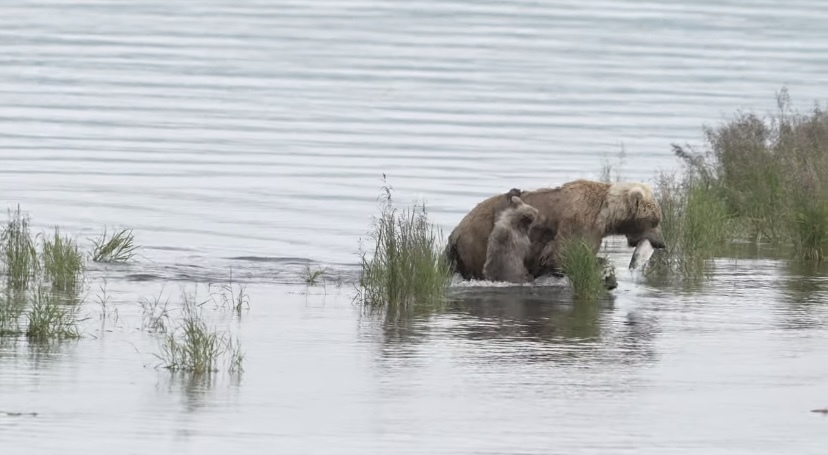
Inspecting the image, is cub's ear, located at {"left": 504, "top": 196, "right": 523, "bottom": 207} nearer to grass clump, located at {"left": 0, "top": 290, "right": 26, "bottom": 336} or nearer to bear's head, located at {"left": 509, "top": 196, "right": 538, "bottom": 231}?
bear's head, located at {"left": 509, "top": 196, "right": 538, "bottom": 231}

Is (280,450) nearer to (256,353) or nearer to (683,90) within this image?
(256,353)

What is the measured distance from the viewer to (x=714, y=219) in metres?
18.0

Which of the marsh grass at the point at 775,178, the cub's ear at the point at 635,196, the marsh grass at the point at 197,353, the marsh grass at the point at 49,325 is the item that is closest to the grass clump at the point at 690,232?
the marsh grass at the point at 775,178

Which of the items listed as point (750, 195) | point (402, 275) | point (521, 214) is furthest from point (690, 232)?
point (402, 275)

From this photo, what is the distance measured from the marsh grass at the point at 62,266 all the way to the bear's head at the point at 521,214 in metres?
3.27

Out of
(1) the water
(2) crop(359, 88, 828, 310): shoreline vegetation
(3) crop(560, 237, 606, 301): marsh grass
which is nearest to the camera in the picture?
(1) the water

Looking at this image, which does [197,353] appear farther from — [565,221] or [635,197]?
[635,197]

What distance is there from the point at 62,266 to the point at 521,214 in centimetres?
343

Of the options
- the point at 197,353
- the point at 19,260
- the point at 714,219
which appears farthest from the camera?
the point at 714,219

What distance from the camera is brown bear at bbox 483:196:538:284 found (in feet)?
51.4

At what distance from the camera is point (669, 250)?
55.6ft

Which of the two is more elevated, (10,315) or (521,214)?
(521,214)

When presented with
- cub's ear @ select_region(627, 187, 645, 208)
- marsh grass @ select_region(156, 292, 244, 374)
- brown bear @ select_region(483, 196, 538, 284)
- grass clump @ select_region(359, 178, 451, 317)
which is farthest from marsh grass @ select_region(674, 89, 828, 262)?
marsh grass @ select_region(156, 292, 244, 374)

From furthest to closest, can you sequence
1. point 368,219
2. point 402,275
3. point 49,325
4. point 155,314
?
point 368,219 < point 402,275 < point 155,314 < point 49,325
